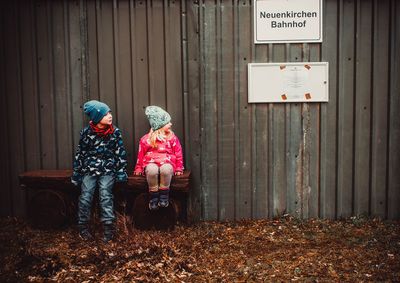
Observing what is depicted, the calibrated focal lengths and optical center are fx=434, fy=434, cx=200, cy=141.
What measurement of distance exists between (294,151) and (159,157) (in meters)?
1.83

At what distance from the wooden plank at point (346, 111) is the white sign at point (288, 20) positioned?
0.34m

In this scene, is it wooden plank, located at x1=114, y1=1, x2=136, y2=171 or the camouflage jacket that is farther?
wooden plank, located at x1=114, y1=1, x2=136, y2=171

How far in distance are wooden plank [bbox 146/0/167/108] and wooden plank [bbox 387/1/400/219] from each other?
3.00 meters

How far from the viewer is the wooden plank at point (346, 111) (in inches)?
223

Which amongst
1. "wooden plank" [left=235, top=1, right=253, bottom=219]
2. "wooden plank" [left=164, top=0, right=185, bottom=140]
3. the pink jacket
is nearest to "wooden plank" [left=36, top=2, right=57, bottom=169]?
the pink jacket

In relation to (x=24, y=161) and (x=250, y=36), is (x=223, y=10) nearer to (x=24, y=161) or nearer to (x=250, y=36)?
(x=250, y=36)

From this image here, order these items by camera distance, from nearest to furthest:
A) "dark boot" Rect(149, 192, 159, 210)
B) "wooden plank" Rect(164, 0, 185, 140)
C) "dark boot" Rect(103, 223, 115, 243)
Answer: "dark boot" Rect(103, 223, 115, 243) → "dark boot" Rect(149, 192, 159, 210) → "wooden plank" Rect(164, 0, 185, 140)

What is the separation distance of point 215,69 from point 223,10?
774mm

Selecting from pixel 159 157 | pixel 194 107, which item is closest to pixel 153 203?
pixel 159 157

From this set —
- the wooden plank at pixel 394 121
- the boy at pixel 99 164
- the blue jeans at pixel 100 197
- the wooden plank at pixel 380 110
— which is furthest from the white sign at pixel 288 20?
the blue jeans at pixel 100 197

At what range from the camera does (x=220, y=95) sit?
19.1 feet

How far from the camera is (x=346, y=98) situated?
5.75 metres

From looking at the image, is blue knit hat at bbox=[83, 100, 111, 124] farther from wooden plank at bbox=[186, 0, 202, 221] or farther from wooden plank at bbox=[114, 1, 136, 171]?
wooden plank at bbox=[186, 0, 202, 221]

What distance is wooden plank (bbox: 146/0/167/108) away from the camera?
576 cm
